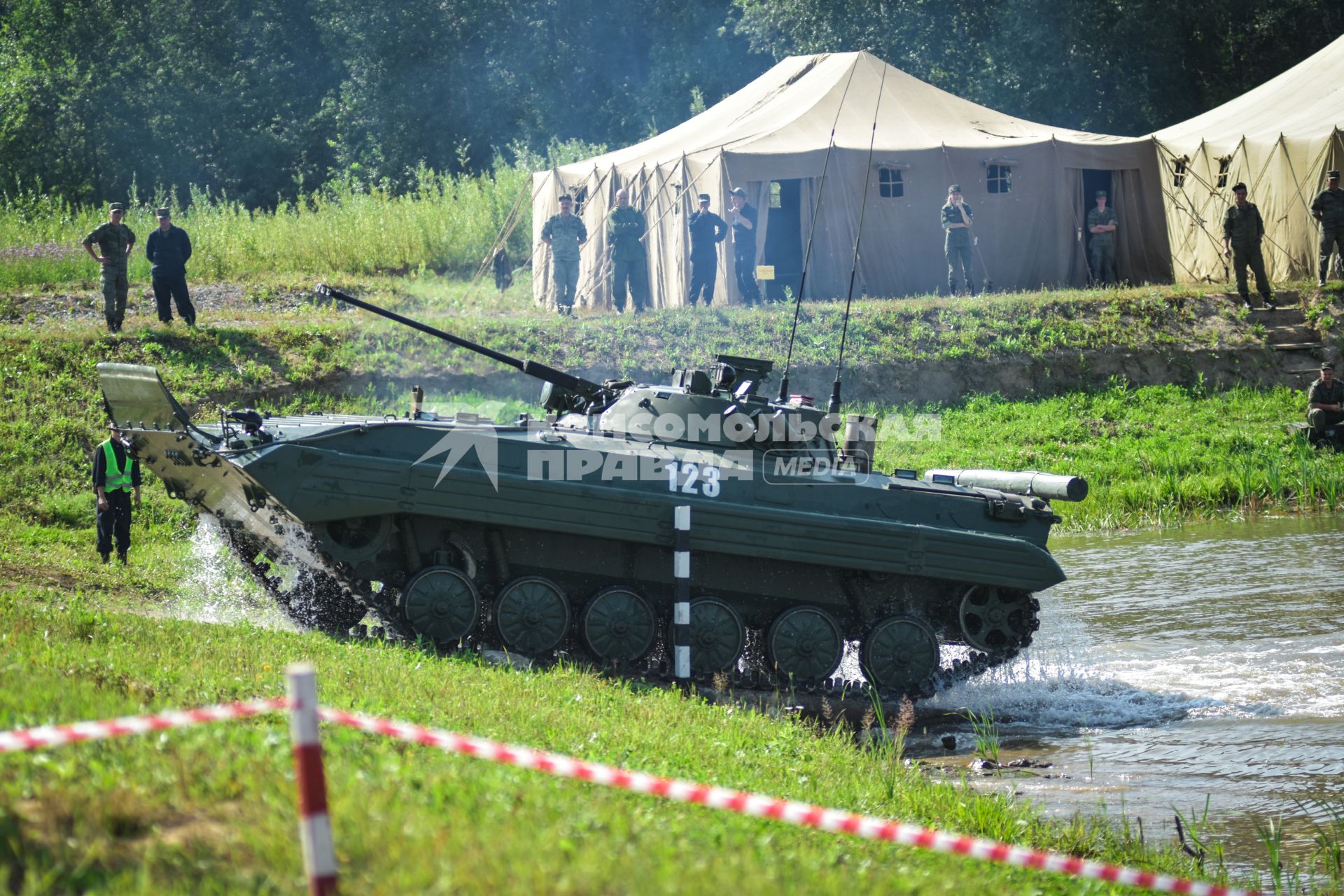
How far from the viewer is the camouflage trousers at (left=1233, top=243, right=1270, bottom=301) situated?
901 inches

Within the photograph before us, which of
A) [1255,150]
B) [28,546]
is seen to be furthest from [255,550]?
[1255,150]

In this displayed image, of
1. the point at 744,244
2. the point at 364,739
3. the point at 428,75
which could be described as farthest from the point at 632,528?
the point at 428,75

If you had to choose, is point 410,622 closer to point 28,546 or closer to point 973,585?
point 973,585

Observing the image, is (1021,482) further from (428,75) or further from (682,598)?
(428,75)

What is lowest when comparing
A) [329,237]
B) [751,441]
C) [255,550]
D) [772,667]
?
[772,667]

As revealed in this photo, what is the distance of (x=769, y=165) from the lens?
967 inches

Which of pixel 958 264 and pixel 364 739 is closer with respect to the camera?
pixel 364 739

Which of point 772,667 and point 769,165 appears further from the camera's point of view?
point 769,165

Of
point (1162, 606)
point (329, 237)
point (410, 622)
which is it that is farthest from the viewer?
point (329, 237)

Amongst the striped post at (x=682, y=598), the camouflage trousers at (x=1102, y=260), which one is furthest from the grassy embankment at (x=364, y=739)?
the camouflage trousers at (x=1102, y=260)

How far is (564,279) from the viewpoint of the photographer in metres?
25.2

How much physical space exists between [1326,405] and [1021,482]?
8854 millimetres

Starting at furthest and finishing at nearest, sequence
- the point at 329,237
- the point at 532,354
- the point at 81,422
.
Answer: the point at 329,237 < the point at 532,354 < the point at 81,422

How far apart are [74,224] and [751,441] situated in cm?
2007
